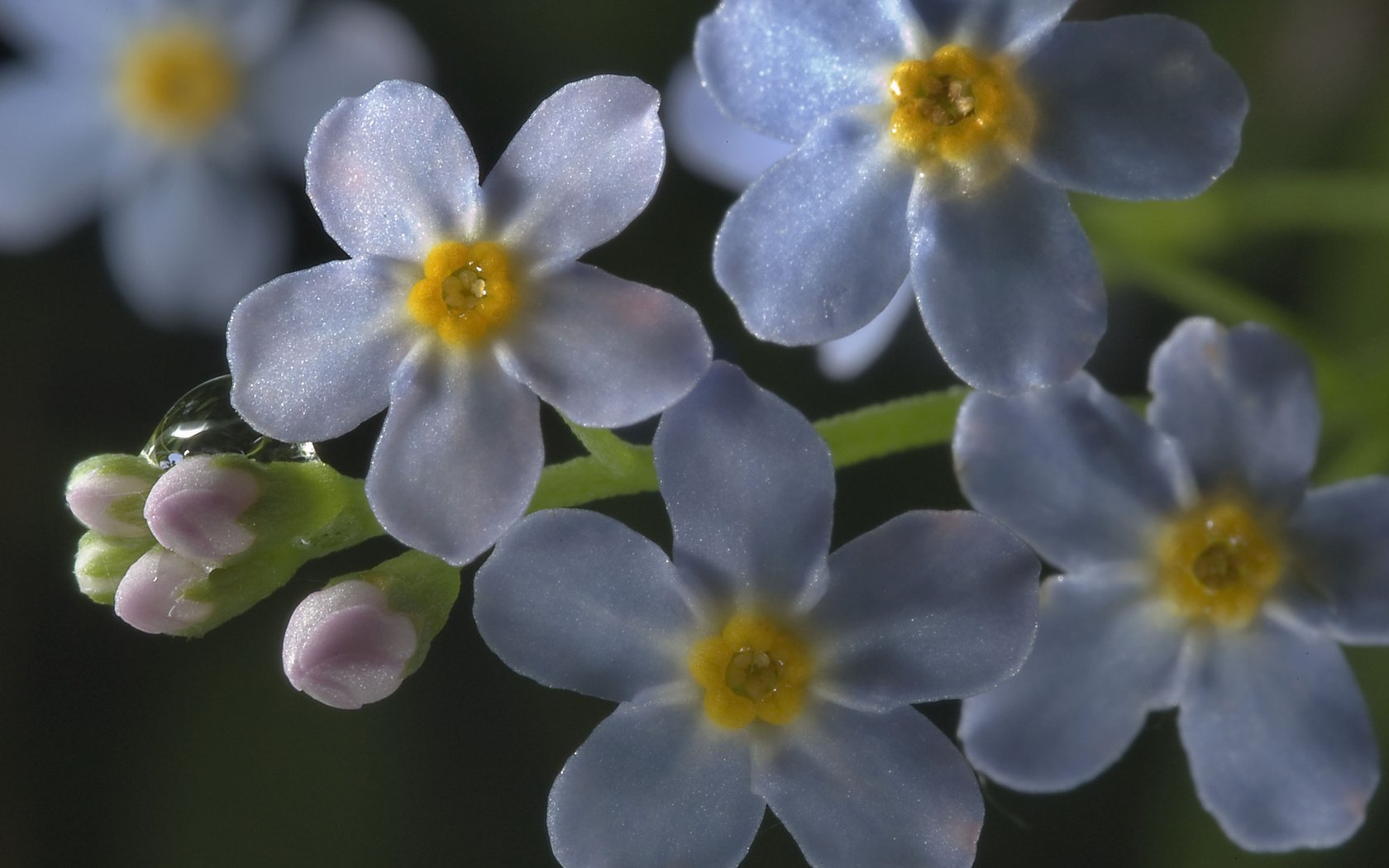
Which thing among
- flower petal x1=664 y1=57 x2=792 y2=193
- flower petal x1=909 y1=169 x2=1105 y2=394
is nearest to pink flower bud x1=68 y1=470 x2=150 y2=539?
flower petal x1=909 y1=169 x2=1105 y2=394

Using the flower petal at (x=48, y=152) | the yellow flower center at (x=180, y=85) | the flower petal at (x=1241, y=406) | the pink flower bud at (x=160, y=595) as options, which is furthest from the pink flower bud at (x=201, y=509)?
the yellow flower center at (x=180, y=85)

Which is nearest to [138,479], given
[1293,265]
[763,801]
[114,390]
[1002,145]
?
[763,801]

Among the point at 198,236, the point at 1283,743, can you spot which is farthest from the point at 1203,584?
the point at 198,236

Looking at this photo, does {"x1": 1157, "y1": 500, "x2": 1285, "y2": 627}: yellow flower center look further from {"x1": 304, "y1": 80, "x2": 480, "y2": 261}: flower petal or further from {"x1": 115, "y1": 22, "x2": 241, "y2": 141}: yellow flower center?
{"x1": 115, "y1": 22, "x2": 241, "y2": 141}: yellow flower center

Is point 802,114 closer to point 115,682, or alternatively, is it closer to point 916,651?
point 916,651

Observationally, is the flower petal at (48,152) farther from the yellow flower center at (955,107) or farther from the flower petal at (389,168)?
the yellow flower center at (955,107)
